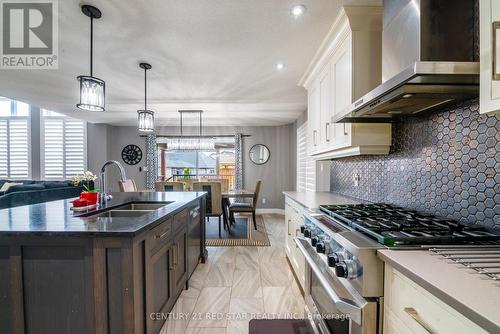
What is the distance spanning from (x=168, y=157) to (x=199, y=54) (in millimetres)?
5020

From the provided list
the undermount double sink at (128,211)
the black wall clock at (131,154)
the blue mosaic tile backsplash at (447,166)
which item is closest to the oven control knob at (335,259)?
the blue mosaic tile backsplash at (447,166)

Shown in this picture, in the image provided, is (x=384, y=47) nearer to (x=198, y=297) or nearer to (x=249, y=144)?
(x=198, y=297)

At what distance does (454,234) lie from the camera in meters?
0.97

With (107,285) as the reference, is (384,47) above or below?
above

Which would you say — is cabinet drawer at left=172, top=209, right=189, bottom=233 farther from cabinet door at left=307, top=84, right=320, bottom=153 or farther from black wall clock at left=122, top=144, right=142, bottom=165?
black wall clock at left=122, top=144, right=142, bottom=165

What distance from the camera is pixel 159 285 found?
164cm

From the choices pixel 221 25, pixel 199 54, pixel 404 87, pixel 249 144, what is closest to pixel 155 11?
pixel 221 25

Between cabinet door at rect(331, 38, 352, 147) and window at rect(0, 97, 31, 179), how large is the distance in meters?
7.83

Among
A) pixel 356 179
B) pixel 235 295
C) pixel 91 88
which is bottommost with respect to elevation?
pixel 235 295

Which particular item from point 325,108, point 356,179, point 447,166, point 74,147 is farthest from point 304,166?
point 74,147

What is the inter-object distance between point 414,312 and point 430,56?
1167 mm

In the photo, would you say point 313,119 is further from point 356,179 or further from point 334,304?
point 334,304

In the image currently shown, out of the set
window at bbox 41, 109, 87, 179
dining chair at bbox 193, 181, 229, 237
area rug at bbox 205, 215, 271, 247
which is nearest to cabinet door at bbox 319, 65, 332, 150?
area rug at bbox 205, 215, 271, 247

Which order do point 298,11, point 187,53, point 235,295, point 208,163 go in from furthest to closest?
point 208,163
point 187,53
point 235,295
point 298,11
